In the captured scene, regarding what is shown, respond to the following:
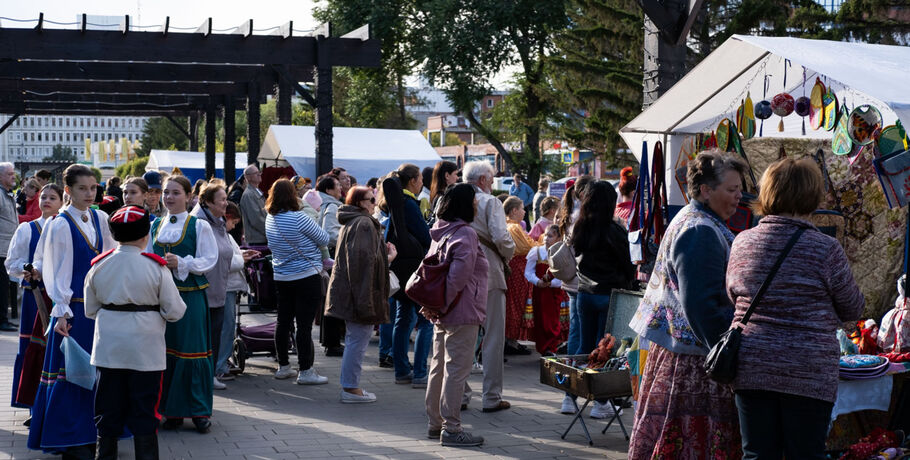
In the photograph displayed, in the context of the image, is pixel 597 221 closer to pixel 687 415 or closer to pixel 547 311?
pixel 687 415

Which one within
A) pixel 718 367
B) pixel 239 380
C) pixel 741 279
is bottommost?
pixel 239 380

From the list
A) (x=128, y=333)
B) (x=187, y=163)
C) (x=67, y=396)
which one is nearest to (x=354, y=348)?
(x=67, y=396)

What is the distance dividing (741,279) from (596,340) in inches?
127

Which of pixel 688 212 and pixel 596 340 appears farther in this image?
pixel 596 340

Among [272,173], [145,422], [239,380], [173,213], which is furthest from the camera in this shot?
[272,173]

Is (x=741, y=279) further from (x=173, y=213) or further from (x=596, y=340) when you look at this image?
(x=173, y=213)

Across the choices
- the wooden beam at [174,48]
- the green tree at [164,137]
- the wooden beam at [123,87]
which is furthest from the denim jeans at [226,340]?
the green tree at [164,137]

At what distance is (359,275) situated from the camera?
7359mm

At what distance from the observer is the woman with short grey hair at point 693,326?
408cm

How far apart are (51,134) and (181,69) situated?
162343mm

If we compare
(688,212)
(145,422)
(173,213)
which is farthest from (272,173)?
(688,212)

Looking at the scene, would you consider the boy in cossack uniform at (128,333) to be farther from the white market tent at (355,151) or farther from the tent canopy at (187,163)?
the tent canopy at (187,163)

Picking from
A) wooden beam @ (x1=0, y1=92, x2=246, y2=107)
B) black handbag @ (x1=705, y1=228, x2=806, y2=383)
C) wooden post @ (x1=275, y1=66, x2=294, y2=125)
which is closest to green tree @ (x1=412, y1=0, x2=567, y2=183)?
wooden beam @ (x1=0, y1=92, x2=246, y2=107)

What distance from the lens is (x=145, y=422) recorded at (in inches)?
197
